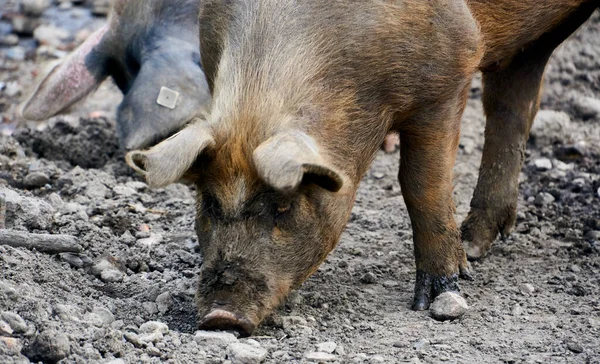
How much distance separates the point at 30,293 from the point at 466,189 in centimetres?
317

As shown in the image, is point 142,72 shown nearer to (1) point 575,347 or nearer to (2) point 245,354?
(2) point 245,354

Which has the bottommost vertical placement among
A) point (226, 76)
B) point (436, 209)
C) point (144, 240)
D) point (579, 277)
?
point (144, 240)

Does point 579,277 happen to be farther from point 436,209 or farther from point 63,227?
point 63,227

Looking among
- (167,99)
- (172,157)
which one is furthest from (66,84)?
(172,157)

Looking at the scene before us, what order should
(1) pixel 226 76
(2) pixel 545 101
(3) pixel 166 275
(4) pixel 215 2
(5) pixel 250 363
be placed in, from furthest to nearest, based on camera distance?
(2) pixel 545 101 < (3) pixel 166 275 < (4) pixel 215 2 < (1) pixel 226 76 < (5) pixel 250 363

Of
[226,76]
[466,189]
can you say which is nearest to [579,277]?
[466,189]

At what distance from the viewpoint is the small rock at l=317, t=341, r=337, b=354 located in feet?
14.0

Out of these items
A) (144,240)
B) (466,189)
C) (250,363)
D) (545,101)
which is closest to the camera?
(250,363)

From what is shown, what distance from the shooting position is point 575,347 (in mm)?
4395

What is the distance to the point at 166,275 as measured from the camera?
Result: 16.6 feet

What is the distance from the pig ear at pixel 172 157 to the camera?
13.1 ft

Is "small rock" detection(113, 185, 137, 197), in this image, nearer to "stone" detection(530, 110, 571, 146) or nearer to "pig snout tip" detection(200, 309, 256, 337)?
"pig snout tip" detection(200, 309, 256, 337)

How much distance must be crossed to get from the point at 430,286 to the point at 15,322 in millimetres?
2012

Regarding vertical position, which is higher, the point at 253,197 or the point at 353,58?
the point at 353,58
